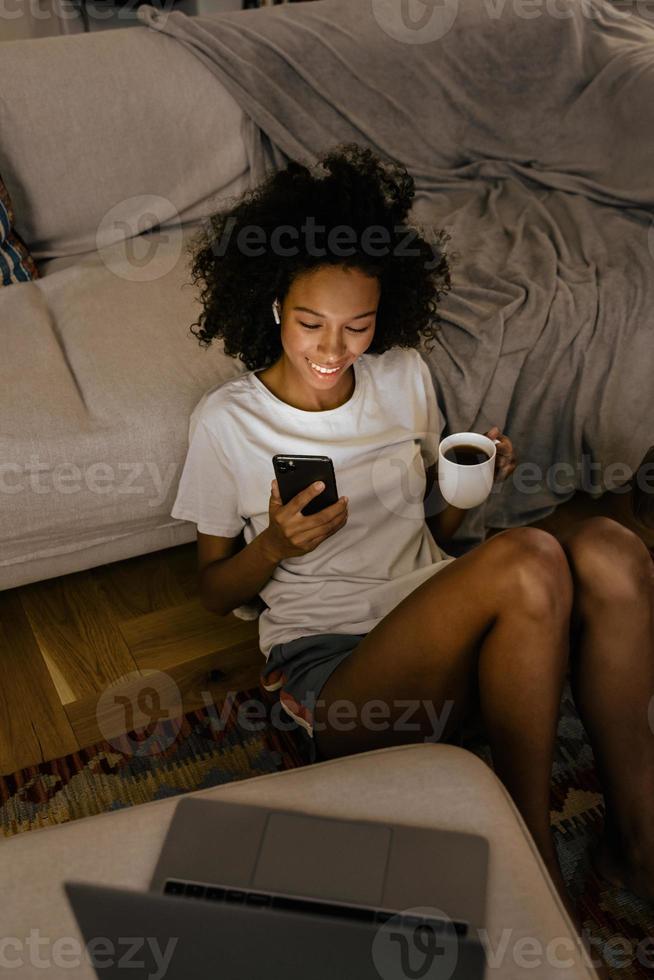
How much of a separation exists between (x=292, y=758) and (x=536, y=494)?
73 cm

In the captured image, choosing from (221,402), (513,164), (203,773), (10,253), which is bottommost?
(203,773)

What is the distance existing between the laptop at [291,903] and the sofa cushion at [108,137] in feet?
4.47

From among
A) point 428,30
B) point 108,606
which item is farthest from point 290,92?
point 108,606

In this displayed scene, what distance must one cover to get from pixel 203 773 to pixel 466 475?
60cm

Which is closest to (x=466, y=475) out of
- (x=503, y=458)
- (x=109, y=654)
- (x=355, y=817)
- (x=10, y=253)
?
(x=503, y=458)

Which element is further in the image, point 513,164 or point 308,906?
point 513,164

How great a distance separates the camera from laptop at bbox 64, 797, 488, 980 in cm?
63

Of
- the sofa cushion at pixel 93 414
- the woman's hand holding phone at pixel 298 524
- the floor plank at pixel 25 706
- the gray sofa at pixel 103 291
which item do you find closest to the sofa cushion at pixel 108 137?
the gray sofa at pixel 103 291

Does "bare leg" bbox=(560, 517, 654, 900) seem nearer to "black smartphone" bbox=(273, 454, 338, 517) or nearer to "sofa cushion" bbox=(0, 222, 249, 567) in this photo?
"black smartphone" bbox=(273, 454, 338, 517)

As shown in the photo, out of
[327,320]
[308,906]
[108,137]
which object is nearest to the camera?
[308,906]

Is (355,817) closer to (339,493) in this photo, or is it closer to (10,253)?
(339,493)

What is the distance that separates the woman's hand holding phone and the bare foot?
1.72ft

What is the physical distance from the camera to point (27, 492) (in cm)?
134

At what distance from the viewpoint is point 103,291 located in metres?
1.64
